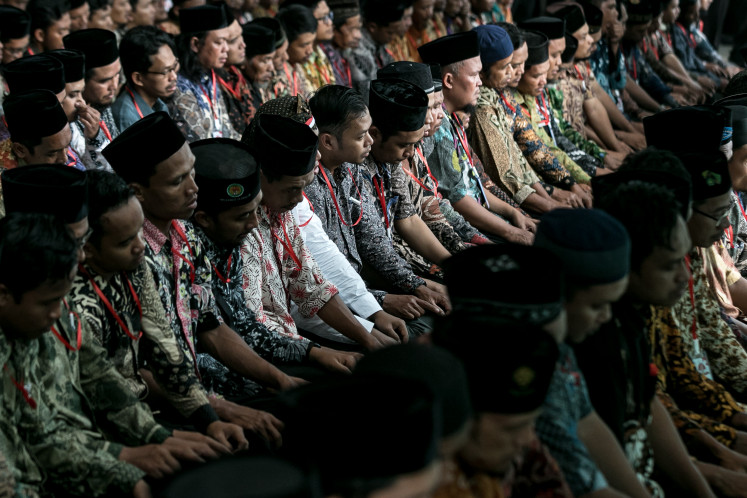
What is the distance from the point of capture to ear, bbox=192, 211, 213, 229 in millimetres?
2463

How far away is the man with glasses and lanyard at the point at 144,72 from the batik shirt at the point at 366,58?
74.4 inches

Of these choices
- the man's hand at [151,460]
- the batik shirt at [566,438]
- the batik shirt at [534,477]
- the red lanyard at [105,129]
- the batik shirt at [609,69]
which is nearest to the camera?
the batik shirt at [534,477]

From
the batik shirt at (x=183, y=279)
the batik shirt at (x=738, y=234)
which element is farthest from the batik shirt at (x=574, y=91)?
the batik shirt at (x=183, y=279)

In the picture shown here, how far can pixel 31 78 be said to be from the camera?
345cm

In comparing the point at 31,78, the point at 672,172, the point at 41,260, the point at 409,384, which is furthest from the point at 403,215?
the point at 409,384

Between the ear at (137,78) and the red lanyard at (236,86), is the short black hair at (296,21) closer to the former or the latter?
the red lanyard at (236,86)

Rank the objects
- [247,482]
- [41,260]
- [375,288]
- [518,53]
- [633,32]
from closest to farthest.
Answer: [247,482], [41,260], [375,288], [518,53], [633,32]

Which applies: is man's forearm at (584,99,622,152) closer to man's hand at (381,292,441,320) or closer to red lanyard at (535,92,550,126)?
red lanyard at (535,92,550,126)

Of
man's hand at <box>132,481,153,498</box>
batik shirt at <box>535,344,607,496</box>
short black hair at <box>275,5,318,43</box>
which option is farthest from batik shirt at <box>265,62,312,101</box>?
batik shirt at <box>535,344,607,496</box>

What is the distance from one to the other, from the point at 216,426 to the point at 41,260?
0.68 meters

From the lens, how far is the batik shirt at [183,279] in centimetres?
231

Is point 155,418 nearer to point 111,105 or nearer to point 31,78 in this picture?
point 31,78

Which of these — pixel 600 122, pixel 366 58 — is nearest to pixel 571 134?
pixel 600 122

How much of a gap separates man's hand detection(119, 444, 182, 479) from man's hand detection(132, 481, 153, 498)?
0.08 meters
